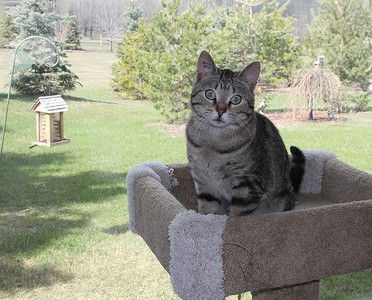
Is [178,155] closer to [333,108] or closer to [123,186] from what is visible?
[123,186]

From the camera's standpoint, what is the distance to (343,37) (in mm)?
2756

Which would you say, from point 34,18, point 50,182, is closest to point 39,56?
point 34,18

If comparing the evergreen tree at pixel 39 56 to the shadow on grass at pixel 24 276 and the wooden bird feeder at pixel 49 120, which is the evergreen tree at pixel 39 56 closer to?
the wooden bird feeder at pixel 49 120

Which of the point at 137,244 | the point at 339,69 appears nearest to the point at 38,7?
the point at 137,244

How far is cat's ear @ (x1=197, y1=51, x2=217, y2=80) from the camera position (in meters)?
1.35

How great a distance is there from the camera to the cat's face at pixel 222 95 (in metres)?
1.29

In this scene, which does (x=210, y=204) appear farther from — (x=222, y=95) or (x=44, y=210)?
(x=44, y=210)

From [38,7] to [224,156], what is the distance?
1451 mm

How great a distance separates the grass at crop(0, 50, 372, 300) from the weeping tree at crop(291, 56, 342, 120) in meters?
0.10

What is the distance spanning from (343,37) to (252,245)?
1.89 meters

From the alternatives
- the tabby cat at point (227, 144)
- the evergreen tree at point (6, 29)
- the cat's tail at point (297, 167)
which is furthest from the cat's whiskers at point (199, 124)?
the evergreen tree at point (6, 29)

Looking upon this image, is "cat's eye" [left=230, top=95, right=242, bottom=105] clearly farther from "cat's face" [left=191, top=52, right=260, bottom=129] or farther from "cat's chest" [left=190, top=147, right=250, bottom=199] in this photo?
"cat's chest" [left=190, top=147, right=250, bottom=199]

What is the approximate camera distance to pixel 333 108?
2822 millimetres

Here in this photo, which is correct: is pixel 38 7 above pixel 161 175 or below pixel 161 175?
above
